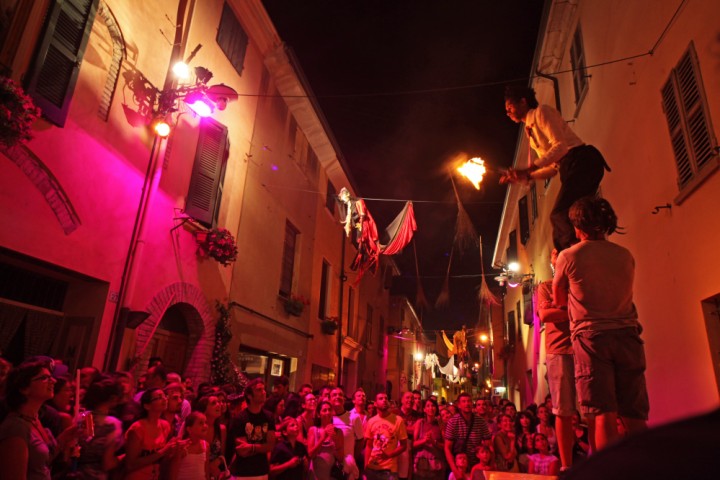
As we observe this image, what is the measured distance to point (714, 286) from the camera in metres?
5.02

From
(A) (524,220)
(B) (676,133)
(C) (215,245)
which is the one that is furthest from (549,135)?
(A) (524,220)

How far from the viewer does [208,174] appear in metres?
10.4

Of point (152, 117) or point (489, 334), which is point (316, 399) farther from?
point (489, 334)

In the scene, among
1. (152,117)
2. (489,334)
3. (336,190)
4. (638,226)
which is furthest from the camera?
(489,334)

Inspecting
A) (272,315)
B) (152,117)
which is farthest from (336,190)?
(152,117)

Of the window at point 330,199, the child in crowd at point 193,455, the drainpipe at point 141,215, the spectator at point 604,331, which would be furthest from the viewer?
the window at point 330,199

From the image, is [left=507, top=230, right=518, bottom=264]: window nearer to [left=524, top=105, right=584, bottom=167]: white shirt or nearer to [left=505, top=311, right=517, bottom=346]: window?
[left=505, top=311, right=517, bottom=346]: window

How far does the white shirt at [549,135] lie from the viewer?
14.9 ft

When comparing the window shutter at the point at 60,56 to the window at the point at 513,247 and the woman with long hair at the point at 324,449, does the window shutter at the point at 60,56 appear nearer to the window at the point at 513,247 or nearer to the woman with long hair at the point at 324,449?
the woman with long hair at the point at 324,449

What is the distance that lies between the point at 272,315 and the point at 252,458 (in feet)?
25.5

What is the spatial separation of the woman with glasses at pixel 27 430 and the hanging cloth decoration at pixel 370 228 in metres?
12.4

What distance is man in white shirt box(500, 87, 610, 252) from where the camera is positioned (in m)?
4.40

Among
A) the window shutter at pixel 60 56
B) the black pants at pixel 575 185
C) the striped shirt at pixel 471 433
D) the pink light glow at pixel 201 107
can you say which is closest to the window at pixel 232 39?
the pink light glow at pixel 201 107

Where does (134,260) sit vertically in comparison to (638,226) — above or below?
below
